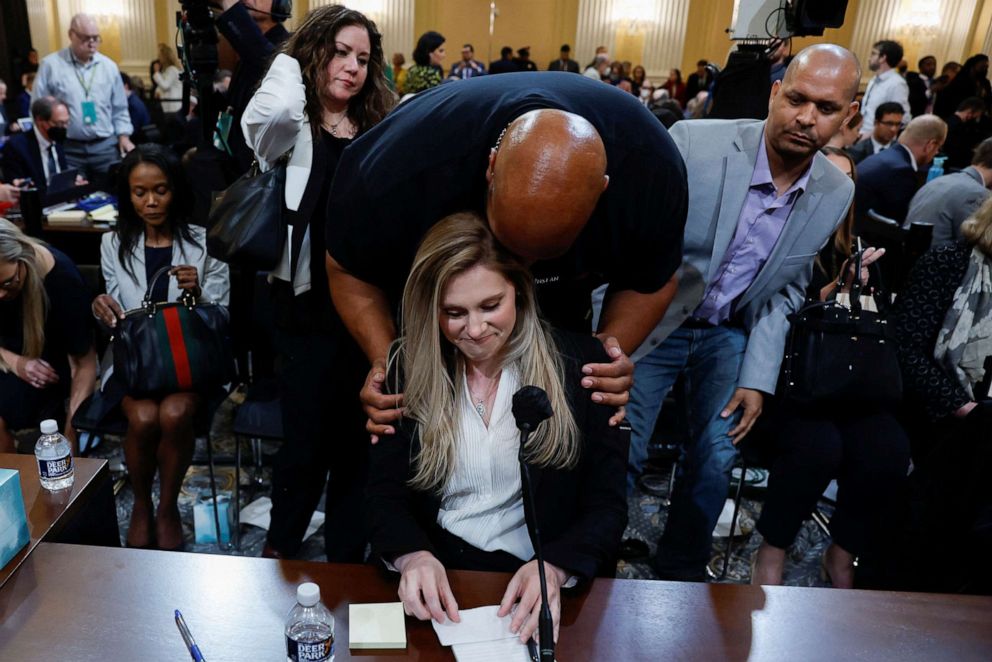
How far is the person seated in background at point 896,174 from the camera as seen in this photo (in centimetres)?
410

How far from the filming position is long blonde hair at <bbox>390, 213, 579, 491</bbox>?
150 centimetres

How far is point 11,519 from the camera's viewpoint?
1374 millimetres

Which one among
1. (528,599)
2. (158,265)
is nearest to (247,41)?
(158,265)

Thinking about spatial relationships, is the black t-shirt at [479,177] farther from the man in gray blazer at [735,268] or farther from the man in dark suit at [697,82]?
the man in dark suit at [697,82]

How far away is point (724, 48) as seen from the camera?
12.6m

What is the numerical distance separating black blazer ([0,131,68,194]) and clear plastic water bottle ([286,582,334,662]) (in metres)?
4.38

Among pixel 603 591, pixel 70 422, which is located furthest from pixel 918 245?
pixel 70 422

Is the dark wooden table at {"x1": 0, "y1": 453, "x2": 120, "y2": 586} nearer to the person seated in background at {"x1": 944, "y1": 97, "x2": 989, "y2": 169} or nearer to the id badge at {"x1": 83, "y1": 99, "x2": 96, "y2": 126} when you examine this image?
the id badge at {"x1": 83, "y1": 99, "x2": 96, "y2": 126}

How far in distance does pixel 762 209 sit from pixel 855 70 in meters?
0.42

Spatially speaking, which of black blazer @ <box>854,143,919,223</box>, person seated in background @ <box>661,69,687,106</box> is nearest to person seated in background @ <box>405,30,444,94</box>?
black blazer @ <box>854,143,919,223</box>

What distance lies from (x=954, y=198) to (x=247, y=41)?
9.66 feet

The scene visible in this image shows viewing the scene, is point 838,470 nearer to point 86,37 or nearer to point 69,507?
point 69,507

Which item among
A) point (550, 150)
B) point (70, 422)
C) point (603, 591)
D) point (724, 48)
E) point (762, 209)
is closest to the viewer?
point (550, 150)

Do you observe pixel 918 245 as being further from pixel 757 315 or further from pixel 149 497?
pixel 149 497
